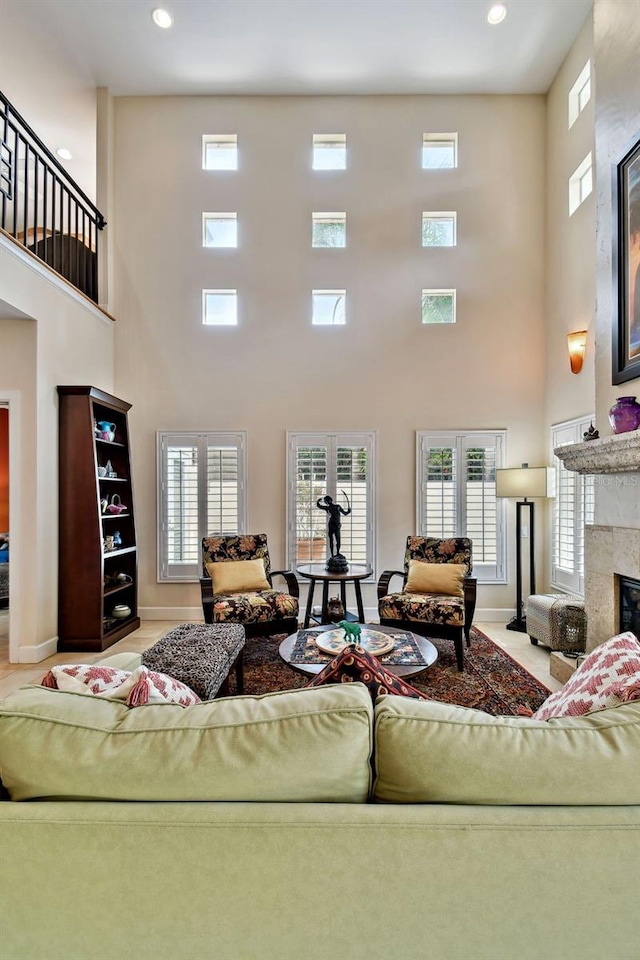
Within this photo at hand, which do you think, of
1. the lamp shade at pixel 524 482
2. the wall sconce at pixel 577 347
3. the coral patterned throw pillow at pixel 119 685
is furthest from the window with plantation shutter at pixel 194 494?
the coral patterned throw pillow at pixel 119 685

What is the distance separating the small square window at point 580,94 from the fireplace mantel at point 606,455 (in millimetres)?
3587

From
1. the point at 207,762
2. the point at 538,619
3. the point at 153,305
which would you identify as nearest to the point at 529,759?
the point at 207,762

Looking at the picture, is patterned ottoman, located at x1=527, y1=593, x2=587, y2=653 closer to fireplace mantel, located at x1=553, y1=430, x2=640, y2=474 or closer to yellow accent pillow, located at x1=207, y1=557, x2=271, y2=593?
fireplace mantel, located at x1=553, y1=430, x2=640, y2=474

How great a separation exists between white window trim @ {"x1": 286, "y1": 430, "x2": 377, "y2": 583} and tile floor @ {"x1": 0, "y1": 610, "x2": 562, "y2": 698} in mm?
1430

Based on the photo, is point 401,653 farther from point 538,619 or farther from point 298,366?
point 298,366

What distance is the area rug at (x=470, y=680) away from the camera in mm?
3297

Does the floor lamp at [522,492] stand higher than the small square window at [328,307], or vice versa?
the small square window at [328,307]

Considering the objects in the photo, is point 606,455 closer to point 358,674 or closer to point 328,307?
point 358,674

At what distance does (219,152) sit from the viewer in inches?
216

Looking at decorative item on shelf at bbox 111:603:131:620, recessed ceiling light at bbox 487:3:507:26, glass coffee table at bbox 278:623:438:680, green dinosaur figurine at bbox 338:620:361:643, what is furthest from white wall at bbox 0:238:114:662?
recessed ceiling light at bbox 487:3:507:26

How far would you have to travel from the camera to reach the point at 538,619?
13.9 ft

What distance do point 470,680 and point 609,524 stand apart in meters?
1.49

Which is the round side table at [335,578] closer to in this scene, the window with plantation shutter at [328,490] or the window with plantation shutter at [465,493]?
the window with plantation shutter at [328,490]

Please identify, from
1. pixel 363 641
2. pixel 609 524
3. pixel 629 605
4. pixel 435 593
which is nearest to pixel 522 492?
pixel 435 593
